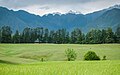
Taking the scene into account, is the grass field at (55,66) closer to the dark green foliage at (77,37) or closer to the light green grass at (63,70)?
the light green grass at (63,70)

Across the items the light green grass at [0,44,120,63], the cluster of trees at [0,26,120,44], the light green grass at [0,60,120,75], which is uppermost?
the cluster of trees at [0,26,120,44]

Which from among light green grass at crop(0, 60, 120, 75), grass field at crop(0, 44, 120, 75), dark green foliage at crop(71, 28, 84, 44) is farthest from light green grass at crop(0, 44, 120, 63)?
dark green foliage at crop(71, 28, 84, 44)

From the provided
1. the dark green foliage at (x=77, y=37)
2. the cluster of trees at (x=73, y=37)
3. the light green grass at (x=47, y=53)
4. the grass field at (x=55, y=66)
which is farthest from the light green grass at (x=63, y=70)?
the dark green foliage at (x=77, y=37)

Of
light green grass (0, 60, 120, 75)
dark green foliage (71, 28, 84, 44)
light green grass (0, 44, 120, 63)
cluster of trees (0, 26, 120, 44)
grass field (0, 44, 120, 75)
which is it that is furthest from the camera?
dark green foliage (71, 28, 84, 44)

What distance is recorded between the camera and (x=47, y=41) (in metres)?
196

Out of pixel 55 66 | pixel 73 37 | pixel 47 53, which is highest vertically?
pixel 73 37

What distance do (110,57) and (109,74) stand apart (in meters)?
70.4

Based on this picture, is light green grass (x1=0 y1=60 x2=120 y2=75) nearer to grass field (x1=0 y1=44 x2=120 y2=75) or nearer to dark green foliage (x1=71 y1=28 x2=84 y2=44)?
grass field (x1=0 y1=44 x2=120 y2=75)

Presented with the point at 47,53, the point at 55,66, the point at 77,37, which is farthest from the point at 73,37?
the point at 55,66

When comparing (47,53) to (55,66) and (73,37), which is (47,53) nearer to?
(55,66)

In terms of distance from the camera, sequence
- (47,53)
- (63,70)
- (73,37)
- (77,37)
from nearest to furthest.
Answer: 1. (63,70)
2. (47,53)
3. (77,37)
4. (73,37)

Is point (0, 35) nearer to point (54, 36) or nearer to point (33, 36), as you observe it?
point (33, 36)

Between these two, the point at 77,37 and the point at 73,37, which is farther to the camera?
the point at 73,37

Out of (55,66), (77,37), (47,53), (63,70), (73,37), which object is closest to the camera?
(63,70)
